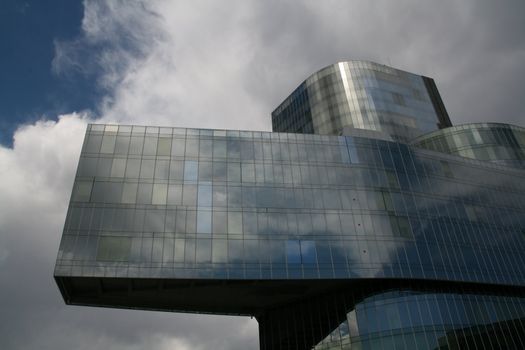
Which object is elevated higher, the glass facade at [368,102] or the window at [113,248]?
the glass facade at [368,102]

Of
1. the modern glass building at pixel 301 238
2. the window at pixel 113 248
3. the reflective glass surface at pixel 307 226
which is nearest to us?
the window at pixel 113 248

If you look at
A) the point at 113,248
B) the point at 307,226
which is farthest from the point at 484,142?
the point at 113,248

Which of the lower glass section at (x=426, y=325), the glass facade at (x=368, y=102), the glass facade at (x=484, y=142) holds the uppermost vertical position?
the glass facade at (x=368, y=102)

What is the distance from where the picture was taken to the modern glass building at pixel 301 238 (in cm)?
4362

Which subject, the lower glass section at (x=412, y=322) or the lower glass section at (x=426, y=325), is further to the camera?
the lower glass section at (x=412, y=322)

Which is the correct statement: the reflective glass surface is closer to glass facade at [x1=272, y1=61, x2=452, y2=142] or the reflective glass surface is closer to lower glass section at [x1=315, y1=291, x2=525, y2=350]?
lower glass section at [x1=315, y1=291, x2=525, y2=350]

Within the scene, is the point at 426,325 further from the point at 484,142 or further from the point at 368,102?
the point at 368,102

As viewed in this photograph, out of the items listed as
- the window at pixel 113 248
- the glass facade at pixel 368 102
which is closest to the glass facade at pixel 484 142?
the glass facade at pixel 368 102

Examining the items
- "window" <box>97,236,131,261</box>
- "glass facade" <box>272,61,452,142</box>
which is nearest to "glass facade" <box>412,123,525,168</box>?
"glass facade" <box>272,61,452,142</box>

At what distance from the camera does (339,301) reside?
47781mm

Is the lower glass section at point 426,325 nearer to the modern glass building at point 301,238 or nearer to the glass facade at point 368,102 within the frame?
the modern glass building at point 301,238

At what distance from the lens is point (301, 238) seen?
46625mm

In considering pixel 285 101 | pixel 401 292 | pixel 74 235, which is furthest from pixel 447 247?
pixel 285 101

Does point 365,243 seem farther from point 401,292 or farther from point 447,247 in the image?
point 447,247
